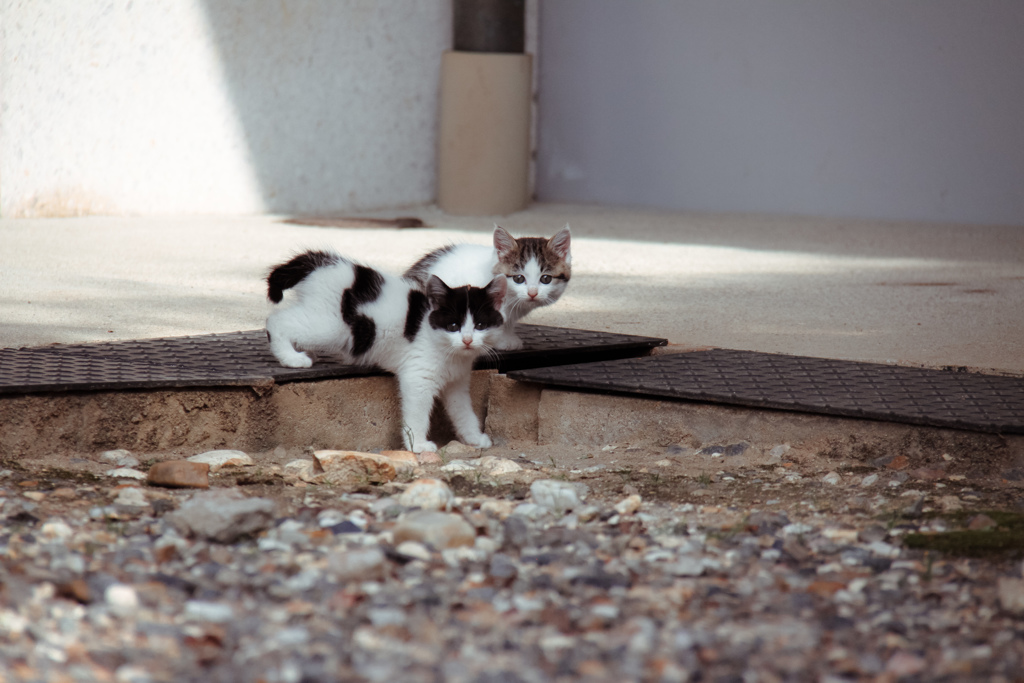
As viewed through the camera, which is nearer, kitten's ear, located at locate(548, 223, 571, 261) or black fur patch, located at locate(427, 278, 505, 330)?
black fur patch, located at locate(427, 278, 505, 330)

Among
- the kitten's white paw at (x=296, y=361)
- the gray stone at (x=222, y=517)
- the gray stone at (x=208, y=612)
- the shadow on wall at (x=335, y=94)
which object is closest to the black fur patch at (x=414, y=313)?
the kitten's white paw at (x=296, y=361)

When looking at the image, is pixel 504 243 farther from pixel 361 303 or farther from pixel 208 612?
pixel 208 612

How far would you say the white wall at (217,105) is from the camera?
7.77 m

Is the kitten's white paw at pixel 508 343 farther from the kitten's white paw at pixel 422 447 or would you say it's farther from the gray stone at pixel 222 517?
the gray stone at pixel 222 517

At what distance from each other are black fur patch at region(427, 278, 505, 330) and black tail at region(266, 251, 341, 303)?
0.49 metres

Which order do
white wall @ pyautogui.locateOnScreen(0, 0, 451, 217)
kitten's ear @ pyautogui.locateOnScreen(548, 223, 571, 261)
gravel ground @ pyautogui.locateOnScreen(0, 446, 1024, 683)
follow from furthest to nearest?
white wall @ pyautogui.locateOnScreen(0, 0, 451, 217) < kitten's ear @ pyautogui.locateOnScreen(548, 223, 571, 261) < gravel ground @ pyautogui.locateOnScreen(0, 446, 1024, 683)

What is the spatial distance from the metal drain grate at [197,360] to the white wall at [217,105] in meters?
4.68

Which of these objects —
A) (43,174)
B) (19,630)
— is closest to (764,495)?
(19,630)

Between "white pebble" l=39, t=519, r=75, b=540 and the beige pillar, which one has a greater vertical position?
the beige pillar

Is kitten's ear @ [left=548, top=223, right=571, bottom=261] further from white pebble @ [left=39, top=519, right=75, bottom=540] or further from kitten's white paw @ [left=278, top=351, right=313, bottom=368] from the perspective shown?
white pebble @ [left=39, top=519, right=75, bottom=540]

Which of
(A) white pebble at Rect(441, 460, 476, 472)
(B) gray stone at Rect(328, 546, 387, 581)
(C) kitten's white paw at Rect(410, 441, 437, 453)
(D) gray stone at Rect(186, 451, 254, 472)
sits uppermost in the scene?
(B) gray stone at Rect(328, 546, 387, 581)

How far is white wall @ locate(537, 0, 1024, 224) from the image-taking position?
28.6ft

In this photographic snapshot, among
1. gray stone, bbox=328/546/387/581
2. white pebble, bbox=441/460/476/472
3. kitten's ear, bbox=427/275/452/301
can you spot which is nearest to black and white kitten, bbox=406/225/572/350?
kitten's ear, bbox=427/275/452/301

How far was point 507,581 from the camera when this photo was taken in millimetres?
2125
